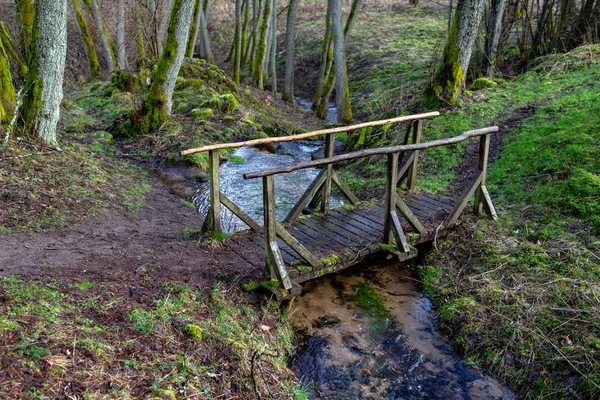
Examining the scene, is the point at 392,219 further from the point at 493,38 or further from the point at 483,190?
the point at 493,38

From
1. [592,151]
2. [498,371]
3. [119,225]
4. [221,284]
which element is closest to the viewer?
[498,371]

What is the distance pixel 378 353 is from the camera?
5348mm

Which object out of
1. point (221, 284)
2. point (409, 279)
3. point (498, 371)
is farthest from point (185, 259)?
point (498, 371)

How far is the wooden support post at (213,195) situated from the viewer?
6.20m

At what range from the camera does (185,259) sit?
5.99 metres

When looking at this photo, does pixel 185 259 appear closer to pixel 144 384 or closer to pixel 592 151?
pixel 144 384

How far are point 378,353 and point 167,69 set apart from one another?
9.39m

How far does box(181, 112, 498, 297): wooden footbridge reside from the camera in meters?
5.69

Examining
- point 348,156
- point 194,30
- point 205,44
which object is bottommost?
point 348,156

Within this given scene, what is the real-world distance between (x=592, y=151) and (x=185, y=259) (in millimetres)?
7067

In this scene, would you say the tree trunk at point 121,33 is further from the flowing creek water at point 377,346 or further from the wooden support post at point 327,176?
the flowing creek water at point 377,346

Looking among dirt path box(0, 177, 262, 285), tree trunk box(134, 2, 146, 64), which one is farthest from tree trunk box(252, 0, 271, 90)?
dirt path box(0, 177, 262, 285)

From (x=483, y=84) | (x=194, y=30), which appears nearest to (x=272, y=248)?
(x=483, y=84)

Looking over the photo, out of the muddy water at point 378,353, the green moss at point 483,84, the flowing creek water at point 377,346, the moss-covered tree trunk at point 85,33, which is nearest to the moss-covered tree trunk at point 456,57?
the green moss at point 483,84
